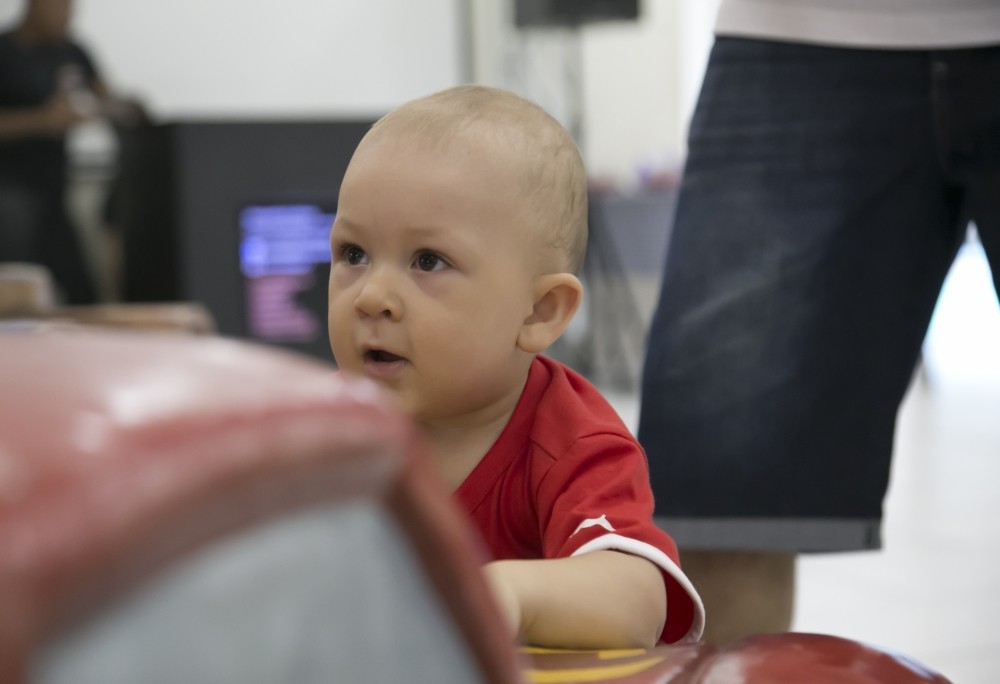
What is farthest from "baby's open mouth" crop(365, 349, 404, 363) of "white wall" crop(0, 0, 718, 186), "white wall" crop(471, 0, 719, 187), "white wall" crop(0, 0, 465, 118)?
"white wall" crop(471, 0, 719, 187)

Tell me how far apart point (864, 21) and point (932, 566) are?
1.32 m

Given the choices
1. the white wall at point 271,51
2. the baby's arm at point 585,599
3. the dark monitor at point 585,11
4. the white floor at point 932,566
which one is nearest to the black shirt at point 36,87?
the white wall at point 271,51

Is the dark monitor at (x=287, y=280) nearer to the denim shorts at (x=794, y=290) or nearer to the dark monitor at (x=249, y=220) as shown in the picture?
the dark monitor at (x=249, y=220)

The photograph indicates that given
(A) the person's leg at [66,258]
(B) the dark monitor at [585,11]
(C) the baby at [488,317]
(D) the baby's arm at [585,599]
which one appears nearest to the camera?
(D) the baby's arm at [585,599]

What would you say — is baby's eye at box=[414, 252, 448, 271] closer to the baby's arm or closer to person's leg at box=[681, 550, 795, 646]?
the baby's arm

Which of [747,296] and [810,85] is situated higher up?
[810,85]

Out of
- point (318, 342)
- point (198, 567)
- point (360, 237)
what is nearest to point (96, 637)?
point (198, 567)

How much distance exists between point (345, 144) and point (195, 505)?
5.07 meters

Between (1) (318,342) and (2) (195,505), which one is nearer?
(2) (195,505)

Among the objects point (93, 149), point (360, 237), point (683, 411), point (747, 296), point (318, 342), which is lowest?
point (318, 342)

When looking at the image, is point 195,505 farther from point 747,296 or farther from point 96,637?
point 747,296

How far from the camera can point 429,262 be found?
0.86m

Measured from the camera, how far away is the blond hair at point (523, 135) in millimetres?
875

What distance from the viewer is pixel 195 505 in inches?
10.6
